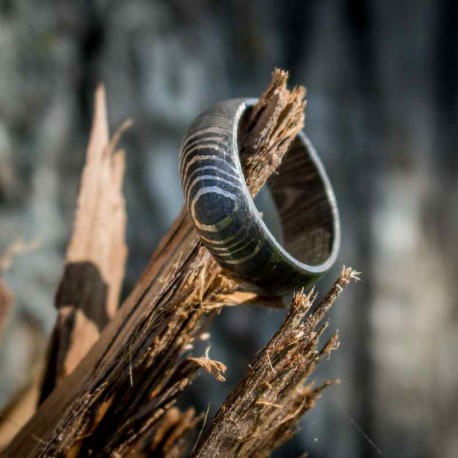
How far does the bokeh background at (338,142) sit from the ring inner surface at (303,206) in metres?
1.07

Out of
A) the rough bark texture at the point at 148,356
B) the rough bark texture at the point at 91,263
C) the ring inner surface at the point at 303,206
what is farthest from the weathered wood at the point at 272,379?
the rough bark texture at the point at 91,263

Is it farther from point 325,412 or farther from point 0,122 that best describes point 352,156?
point 0,122

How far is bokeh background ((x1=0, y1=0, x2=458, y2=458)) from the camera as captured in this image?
6.83ft

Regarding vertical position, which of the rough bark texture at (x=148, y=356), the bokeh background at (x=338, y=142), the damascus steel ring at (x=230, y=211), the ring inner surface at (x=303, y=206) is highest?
the bokeh background at (x=338, y=142)

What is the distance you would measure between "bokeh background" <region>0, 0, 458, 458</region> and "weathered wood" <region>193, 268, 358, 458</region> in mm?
1368

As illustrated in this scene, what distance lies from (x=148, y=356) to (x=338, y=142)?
174cm

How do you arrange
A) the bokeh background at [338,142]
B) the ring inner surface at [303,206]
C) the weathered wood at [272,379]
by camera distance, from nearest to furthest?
the weathered wood at [272,379] < the ring inner surface at [303,206] < the bokeh background at [338,142]

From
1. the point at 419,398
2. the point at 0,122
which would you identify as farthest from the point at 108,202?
the point at 419,398

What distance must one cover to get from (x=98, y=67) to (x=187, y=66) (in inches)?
13.8

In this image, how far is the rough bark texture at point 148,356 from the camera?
84 centimetres

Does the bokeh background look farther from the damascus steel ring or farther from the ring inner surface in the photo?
the damascus steel ring

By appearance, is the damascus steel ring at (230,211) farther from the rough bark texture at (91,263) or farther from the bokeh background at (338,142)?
the bokeh background at (338,142)

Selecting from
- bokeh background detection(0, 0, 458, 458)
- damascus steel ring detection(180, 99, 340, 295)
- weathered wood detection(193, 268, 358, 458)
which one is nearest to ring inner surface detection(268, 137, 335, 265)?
damascus steel ring detection(180, 99, 340, 295)

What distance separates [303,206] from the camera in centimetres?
112
